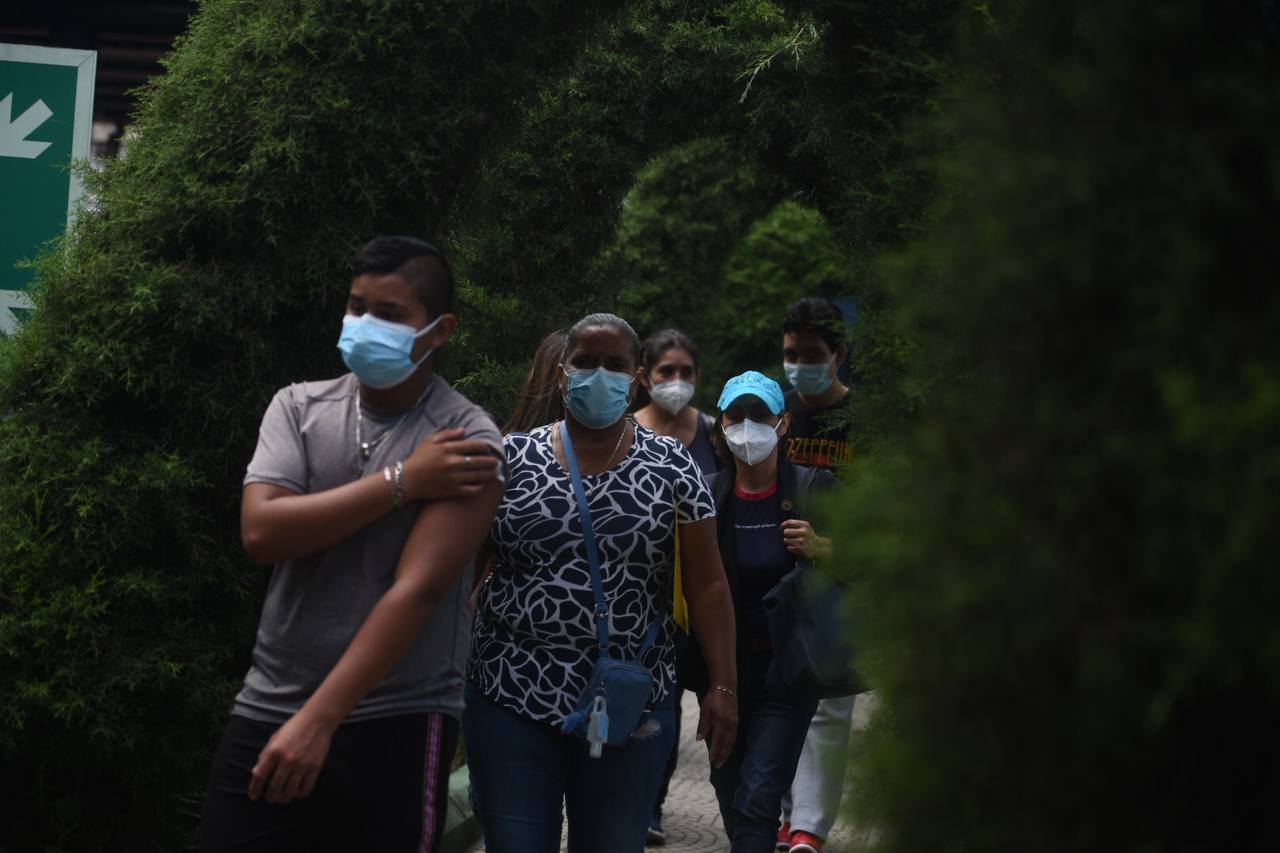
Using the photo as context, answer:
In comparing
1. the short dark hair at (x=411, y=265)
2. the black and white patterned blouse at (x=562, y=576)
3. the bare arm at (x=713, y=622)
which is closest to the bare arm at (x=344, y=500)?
the short dark hair at (x=411, y=265)

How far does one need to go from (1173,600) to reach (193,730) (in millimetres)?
3318

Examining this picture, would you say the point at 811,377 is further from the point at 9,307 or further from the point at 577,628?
the point at 9,307

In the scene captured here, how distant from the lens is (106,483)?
4289 mm

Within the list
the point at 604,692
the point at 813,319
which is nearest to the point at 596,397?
the point at 604,692

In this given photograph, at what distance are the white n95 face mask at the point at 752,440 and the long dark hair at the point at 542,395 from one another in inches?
26.3

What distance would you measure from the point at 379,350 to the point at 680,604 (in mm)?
1489

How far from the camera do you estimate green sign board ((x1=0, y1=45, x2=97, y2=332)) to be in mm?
5129

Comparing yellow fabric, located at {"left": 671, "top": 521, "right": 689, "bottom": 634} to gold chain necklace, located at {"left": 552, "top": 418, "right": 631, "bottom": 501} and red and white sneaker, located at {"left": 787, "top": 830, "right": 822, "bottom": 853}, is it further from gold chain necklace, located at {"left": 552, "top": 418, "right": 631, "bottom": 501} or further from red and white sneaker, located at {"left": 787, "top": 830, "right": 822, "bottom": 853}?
red and white sneaker, located at {"left": 787, "top": 830, "right": 822, "bottom": 853}

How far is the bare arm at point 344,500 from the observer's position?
290cm

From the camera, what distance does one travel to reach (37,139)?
17.0ft

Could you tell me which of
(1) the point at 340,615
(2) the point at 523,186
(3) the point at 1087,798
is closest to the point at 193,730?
(1) the point at 340,615

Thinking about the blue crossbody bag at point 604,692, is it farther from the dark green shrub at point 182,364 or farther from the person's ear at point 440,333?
the dark green shrub at point 182,364

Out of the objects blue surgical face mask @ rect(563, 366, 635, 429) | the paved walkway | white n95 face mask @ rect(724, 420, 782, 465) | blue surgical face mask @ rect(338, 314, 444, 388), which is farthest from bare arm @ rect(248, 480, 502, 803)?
the paved walkway

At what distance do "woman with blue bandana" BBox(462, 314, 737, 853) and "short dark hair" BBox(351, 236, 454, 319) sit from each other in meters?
0.78
